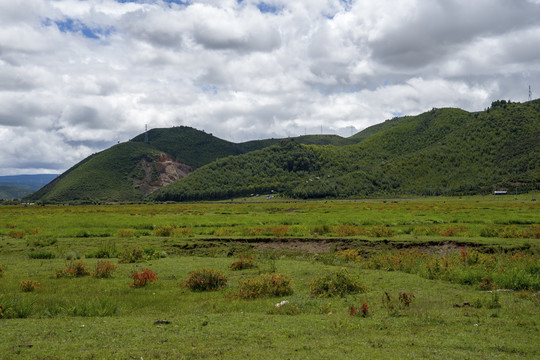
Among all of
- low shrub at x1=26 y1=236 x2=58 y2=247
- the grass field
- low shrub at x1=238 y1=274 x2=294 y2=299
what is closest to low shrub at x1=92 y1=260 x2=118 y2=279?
the grass field

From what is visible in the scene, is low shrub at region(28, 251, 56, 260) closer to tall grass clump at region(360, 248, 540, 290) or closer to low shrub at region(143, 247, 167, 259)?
low shrub at region(143, 247, 167, 259)

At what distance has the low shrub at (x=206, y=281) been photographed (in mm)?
13742

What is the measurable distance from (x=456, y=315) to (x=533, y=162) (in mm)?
166122

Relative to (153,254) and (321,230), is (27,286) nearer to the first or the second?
(153,254)

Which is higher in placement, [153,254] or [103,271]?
[103,271]

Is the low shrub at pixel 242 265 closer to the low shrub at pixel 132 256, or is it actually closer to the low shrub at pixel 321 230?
the low shrub at pixel 132 256

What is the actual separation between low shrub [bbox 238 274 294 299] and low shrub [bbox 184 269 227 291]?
139cm

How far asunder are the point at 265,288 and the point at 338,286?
257 cm

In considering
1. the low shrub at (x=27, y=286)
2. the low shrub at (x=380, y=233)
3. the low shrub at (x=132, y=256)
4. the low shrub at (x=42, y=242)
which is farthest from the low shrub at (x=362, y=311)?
the low shrub at (x=42, y=242)

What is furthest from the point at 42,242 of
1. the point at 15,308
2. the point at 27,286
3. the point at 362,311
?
the point at 362,311

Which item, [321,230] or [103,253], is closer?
[103,253]

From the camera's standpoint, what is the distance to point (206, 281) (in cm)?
1379

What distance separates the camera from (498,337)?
763cm

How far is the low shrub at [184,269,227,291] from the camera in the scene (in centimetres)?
1374
